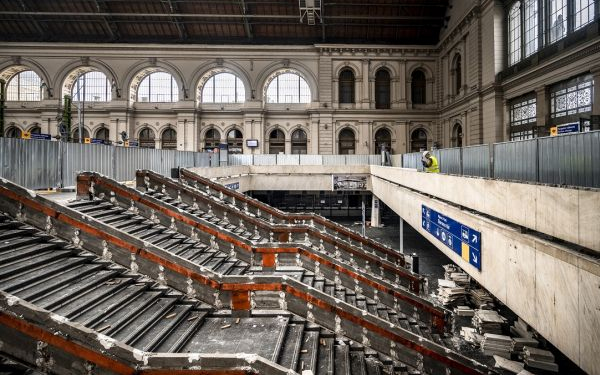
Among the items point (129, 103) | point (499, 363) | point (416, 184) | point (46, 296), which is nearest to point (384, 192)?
point (416, 184)

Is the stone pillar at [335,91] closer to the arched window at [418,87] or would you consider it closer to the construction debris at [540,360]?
the arched window at [418,87]

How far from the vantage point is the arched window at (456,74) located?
31297mm

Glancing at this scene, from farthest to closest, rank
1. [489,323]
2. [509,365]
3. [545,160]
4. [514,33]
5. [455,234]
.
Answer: [514,33] < [489,323] < [455,234] < [509,365] < [545,160]

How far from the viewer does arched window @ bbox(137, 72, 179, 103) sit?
123 feet

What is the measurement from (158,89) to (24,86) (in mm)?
13411

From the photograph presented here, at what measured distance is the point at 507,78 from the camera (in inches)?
890

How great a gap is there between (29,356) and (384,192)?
1857 centimetres

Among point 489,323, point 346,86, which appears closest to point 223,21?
point 346,86

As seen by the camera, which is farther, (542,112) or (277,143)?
(277,143)

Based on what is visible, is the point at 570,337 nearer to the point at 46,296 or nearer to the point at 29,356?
the point at 29,356

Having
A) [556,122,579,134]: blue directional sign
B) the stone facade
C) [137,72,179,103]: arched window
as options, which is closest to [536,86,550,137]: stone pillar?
[556,122,579,134]: blue directional sign

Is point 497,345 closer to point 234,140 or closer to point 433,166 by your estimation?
point 433,166

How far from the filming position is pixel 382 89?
3744cm

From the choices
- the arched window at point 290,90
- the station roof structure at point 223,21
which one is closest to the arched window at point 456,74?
the station roof structure at point 223,21
